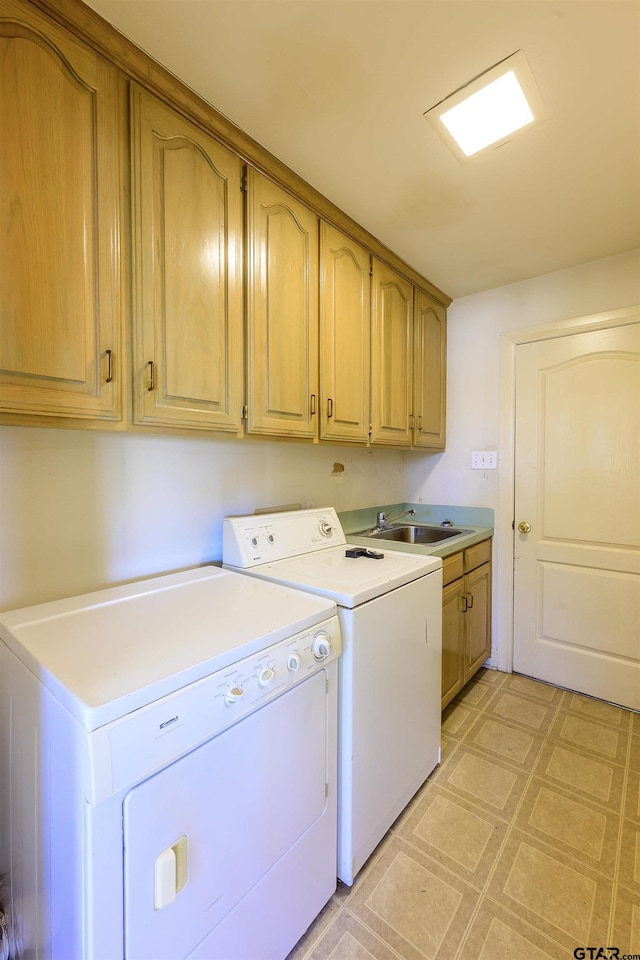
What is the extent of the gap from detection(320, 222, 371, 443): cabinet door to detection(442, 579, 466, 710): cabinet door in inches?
35.3

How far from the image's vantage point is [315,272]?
5.35 feet

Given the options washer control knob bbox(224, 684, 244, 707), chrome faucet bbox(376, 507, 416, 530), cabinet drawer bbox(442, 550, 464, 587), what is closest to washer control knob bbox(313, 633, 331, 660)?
washer control knob bbox(224, 684, 244, 707)

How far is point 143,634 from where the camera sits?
0.93 m

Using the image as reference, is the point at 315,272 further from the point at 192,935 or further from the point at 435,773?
the point at 435,773

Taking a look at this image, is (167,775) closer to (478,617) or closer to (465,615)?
(465,615)

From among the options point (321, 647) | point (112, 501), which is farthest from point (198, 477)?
point (321, 647)

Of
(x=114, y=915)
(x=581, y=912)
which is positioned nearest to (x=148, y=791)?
(x=114, y=915)

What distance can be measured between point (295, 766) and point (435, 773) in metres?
1.04

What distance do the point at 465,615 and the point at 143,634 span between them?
1727mm

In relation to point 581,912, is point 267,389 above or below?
above

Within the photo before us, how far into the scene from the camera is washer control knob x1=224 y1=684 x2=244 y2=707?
811 millimetres

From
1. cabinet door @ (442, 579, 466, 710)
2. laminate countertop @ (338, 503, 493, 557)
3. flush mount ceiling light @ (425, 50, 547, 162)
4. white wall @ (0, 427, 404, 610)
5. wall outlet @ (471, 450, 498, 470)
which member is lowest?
cabinet door @ (442, 579, 466, 710)

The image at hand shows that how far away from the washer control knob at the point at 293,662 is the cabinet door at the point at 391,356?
1248 mm

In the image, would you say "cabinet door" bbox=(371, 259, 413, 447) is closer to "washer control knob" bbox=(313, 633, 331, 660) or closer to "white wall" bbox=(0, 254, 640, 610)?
"white wall" bbox=(0, 254, 640, 610)
